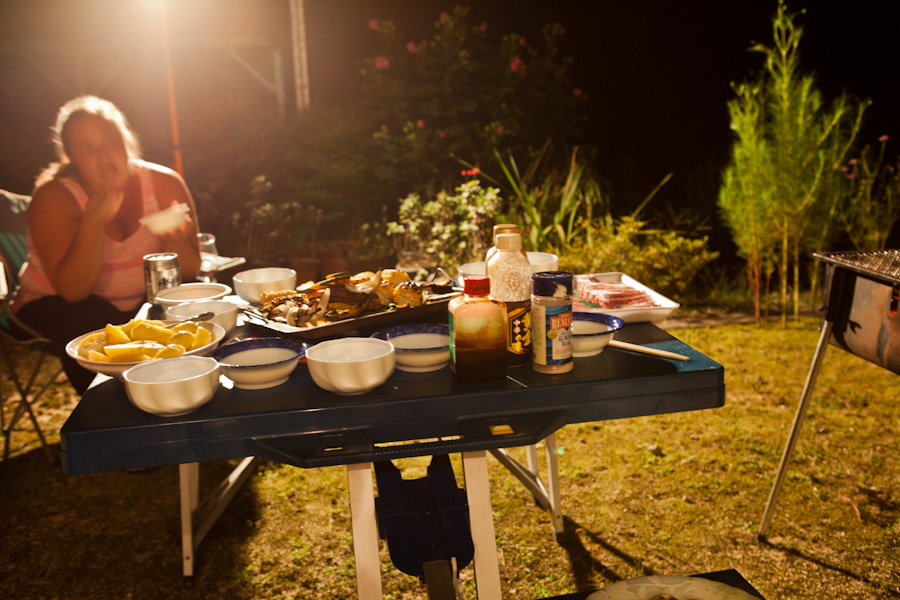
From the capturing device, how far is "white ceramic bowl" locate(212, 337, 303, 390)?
1.47 meters

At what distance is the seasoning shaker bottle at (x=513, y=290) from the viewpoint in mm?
1533

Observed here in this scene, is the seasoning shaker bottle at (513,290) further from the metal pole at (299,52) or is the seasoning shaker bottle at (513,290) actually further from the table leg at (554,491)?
the metal pole at (299,52)

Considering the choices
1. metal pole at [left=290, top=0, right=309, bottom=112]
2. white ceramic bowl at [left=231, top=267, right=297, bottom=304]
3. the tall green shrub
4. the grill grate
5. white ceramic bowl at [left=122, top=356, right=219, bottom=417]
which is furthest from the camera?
metal pole at [left=290, top=0, right=309, bottom=112]

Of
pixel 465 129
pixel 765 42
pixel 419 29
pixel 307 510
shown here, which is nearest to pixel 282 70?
pixel 419 29

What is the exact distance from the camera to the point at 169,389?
4.38 ft

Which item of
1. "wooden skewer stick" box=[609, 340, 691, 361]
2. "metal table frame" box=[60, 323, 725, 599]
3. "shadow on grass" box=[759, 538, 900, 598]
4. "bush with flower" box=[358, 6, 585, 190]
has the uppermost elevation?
"bush with flower" box=[358, 6, 585, 190]

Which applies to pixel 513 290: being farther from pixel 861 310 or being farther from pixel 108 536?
pixel 108 536

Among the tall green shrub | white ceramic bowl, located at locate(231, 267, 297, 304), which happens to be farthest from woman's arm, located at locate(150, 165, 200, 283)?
the tall green shrub

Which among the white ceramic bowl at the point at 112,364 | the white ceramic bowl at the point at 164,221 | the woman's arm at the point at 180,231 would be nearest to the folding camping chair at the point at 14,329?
the woman's arm at the point at 180,231

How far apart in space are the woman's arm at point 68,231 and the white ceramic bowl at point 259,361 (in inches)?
60.4

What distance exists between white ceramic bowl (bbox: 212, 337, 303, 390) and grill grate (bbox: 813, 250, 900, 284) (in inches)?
65.0

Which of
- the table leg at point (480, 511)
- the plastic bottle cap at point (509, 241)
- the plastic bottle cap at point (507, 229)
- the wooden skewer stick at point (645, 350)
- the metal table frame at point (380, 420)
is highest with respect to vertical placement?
the plastic bottle cap at point (507, 229)

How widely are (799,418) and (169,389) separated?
1.99 metres

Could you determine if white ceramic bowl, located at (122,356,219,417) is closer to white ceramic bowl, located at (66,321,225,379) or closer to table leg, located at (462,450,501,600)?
white ceramic bowl, located at (66,321,225,379)
